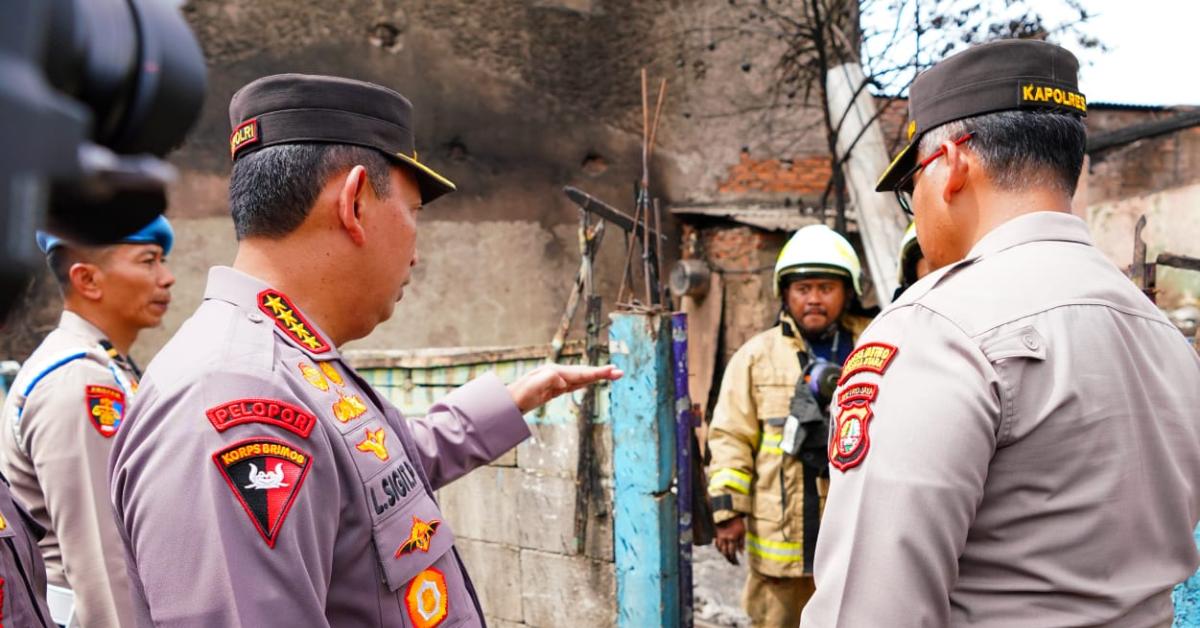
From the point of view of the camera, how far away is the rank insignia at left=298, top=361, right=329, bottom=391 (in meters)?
1.41

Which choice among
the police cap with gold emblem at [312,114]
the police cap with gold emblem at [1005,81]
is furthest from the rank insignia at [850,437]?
the police cap with gold emblem at [312,114]

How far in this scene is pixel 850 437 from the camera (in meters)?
1.32

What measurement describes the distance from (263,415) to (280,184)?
0.45 meters

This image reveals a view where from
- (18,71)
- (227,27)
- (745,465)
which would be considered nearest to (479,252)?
(227,27)

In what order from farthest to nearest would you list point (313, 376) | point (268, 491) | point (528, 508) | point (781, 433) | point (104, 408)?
point (528, 508) → point (781, 433) → point (104, 408) → point (313, 376) → point (268, 491)

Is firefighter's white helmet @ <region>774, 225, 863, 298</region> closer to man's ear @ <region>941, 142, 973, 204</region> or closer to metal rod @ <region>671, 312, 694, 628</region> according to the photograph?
metal rod @ <region>671, 312, 694, 628</region>

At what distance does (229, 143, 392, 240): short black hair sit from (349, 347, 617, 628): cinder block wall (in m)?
2.17

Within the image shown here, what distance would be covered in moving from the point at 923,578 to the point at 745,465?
2.26 m

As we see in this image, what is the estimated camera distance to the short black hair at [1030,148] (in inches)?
57.0

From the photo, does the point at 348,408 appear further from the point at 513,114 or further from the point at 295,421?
the point at 513,114

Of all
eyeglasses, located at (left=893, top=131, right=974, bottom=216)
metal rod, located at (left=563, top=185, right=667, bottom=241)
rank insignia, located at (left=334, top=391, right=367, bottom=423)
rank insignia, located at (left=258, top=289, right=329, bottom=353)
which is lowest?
rank insignia, located at (left=334, top=391, right=367, bottom=423)

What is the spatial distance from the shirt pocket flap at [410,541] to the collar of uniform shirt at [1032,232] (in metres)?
1.04

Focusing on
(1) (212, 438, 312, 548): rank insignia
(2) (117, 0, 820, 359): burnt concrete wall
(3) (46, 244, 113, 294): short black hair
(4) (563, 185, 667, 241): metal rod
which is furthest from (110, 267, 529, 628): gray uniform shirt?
(2) (117, 0, 820, 359): burnt concrete wall

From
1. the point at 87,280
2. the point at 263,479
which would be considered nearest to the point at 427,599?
the point at 263,479
